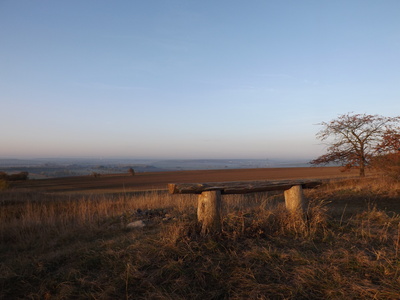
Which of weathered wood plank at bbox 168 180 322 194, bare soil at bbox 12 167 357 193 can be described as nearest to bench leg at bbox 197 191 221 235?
weathered wood plank at bbox 168 180 322 194

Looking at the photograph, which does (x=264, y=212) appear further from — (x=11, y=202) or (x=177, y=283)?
(x=11, y=202)

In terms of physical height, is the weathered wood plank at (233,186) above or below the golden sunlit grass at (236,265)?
above

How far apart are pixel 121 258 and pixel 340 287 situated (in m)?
2.86

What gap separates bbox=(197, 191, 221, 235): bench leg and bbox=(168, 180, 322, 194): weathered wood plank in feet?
0.37

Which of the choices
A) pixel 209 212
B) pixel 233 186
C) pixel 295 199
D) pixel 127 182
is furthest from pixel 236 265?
pixel 127 182

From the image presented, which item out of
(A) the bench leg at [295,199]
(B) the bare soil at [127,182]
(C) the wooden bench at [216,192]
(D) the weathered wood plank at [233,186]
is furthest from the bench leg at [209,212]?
(B) the bare soil at [127,182]

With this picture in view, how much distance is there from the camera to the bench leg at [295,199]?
17.3 feet

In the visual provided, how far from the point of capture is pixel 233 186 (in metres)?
5.06

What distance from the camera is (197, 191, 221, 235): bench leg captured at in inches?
182

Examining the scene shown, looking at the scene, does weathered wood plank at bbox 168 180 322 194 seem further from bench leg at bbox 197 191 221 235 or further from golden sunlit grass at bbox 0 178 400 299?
golden sunlit grass at bbox 0 178 400 299

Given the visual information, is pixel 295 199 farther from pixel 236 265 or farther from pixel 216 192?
pixel 236 265

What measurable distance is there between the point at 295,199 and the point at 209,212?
178 cm

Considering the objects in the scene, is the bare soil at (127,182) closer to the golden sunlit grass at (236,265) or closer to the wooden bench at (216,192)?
the wooden bench at (216,192)

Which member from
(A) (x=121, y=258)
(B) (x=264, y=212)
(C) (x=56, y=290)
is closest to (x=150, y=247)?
(A) (x=121, y=258)
